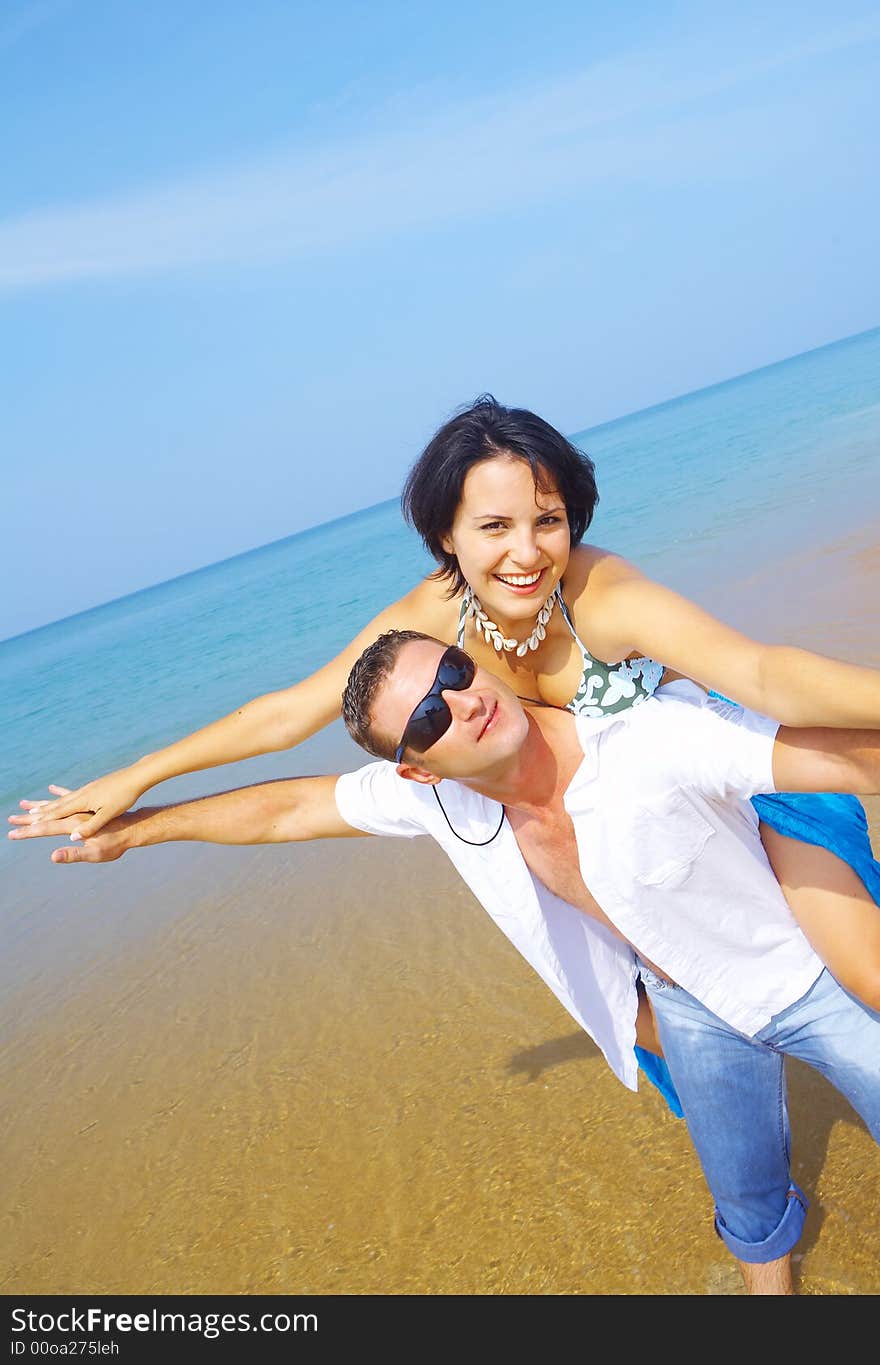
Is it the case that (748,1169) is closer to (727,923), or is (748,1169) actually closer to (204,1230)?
(727,923)

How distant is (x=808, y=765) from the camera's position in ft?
8.32

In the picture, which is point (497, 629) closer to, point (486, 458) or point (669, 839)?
point (486, 458)

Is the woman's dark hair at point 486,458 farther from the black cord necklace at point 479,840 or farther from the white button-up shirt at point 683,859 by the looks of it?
the black cord necklace at point 479,840

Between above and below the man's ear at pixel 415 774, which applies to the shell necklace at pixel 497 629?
above

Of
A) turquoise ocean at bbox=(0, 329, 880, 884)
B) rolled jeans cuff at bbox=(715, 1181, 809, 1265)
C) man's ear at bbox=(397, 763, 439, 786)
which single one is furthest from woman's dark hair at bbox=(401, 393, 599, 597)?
turquoise ocean at bbox=(0, 329, 880, 884)

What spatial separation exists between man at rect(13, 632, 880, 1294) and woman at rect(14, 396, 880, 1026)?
0.10 m

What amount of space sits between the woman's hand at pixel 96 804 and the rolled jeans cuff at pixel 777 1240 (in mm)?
2180

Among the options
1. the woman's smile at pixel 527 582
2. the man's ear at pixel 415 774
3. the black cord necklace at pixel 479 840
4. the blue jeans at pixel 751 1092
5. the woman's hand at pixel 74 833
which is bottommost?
the blue jeans at pixel 751 1092

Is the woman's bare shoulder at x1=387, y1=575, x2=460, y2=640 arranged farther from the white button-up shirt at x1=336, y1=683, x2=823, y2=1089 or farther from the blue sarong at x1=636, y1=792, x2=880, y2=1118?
the blue sarong at x1=636, y1=792, x2=880, y2=1118

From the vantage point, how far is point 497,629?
345 cm

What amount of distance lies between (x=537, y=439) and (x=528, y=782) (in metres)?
0.98

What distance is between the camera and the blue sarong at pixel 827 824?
9.81 ft

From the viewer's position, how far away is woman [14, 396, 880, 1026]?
267cm

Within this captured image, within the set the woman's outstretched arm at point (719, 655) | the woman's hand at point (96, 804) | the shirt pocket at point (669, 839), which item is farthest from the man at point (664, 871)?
the woman's hand at point (96, 804)
